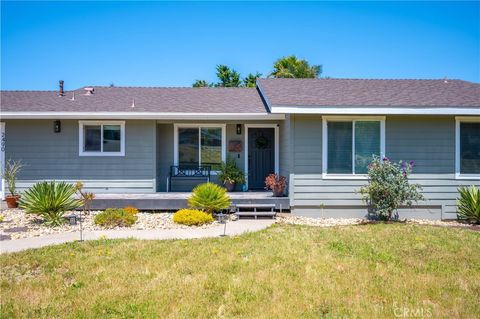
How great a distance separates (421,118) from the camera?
10336 mm

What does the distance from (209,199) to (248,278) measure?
4.82m

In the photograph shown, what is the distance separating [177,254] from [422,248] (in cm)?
429

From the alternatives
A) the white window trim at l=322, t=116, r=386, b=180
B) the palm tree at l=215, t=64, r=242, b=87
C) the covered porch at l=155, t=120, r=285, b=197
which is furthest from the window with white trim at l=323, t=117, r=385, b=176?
the palm tree at l=215, t=64, r=242, b=87

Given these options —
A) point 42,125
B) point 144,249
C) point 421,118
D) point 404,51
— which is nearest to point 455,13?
point 404,51

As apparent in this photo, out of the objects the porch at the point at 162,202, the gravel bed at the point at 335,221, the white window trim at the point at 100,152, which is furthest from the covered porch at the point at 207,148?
the gravel bed at the point at 335,221

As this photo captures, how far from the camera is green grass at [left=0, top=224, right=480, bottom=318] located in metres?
3.95

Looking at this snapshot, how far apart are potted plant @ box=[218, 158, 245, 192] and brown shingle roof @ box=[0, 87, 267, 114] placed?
191 cm

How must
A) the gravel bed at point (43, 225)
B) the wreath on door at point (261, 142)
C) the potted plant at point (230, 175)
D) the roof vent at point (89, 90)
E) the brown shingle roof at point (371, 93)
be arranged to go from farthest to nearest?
1. the roof vent at point (89, 90)
2. the wreath on door at point (261, 142)
3. the potted plant at point (230, 175)
4. the brown shingle roof at point (371, 93)
5. the gravel bed at point (43, 225)

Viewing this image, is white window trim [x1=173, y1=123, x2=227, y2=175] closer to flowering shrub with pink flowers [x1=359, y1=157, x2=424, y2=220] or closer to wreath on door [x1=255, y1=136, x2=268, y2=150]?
wreath on door [x1=255, y1=136, x2=268, y2=150]

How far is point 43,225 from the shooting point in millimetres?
8719

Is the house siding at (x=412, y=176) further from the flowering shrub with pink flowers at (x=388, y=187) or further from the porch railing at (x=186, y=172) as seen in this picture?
the porch railing at (x=186, y=172)

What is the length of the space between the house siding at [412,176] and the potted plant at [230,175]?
8.54 ft

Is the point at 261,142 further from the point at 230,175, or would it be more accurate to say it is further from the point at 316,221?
the point at 316,221

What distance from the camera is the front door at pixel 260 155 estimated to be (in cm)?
1291
